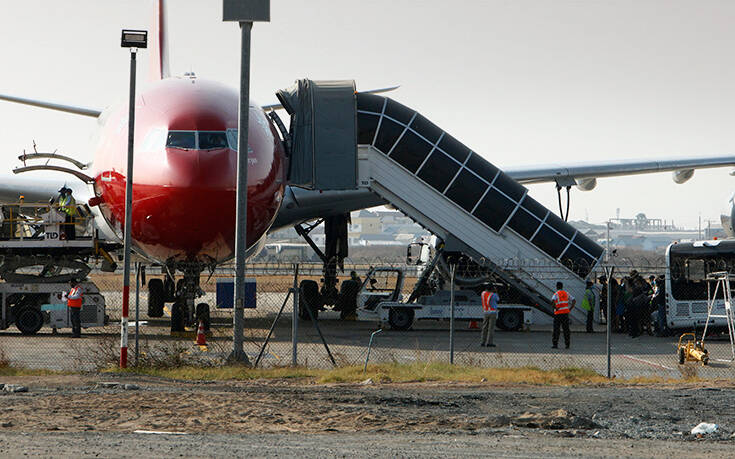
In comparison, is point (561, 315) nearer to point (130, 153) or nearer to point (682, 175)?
point (130, 153)

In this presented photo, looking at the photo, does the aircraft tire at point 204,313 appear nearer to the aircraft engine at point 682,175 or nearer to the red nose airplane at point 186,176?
the red nose airplane at point 186,176

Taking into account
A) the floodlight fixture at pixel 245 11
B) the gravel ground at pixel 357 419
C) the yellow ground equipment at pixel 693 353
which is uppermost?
the floodlight fixture at pixel 245 11

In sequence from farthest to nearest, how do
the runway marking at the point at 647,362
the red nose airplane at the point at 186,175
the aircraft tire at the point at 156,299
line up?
the aircraft tire at the point at 156,299 → the red nose airplane at the point at 186,175 → the runway marking at the point at 647,362

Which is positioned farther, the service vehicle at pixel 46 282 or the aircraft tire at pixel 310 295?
the aircraft tire at pixel 310 295

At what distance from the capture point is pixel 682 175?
3228cm

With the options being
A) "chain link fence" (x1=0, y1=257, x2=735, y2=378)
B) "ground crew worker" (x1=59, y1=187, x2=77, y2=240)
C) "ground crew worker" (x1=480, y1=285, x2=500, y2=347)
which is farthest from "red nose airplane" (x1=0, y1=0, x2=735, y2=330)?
"ground crew worker" (x1=480, y1=285, x2=500, y2=347)

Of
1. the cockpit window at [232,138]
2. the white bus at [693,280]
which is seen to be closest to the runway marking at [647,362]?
the white bus at [693,280]

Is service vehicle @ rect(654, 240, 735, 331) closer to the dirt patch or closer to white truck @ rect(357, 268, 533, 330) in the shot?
white truck @ rect(357, 268, 533, 330)

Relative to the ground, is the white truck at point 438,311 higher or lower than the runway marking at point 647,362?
higher

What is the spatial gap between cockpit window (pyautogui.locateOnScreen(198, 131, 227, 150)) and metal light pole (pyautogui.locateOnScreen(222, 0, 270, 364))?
3.39m

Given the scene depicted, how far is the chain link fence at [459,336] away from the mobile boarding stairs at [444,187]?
0.23 meters

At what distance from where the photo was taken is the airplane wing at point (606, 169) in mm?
30859

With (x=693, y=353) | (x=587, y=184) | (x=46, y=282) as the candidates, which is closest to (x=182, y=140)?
(x=46, y=282)

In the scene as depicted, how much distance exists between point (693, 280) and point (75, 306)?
15.2 metres
